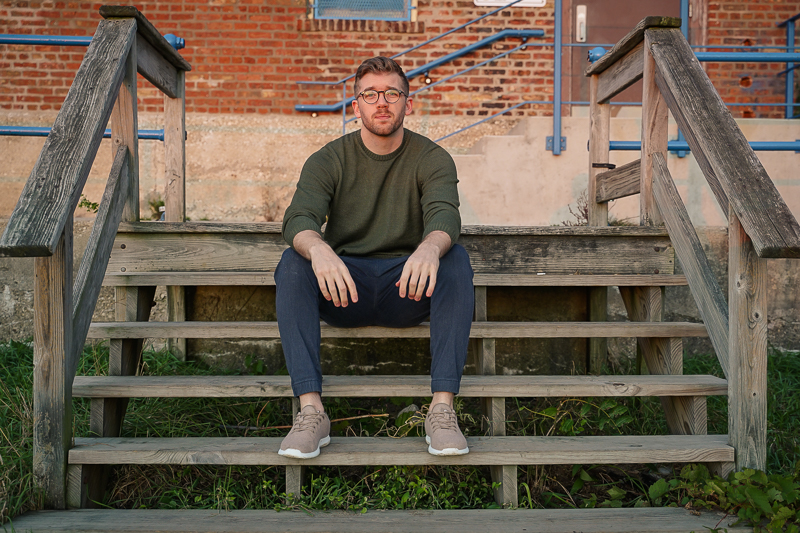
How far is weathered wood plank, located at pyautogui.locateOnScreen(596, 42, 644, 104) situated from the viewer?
2.50 m

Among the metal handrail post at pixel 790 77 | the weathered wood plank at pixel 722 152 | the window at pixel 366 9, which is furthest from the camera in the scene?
the window at pixel 366 9

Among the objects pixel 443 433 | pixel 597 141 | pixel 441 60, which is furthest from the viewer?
pixel 441 60

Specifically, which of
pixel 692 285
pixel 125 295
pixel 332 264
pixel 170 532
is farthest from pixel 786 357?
pixel 125 295

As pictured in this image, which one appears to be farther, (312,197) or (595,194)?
(595,194)

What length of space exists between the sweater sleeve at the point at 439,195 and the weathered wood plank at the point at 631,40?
3.23 ft

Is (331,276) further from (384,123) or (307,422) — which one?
(384,123)

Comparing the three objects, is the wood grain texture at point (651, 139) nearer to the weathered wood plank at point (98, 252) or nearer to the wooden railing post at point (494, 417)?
the wooden railing post at point (494, 417)

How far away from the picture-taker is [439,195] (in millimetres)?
2016

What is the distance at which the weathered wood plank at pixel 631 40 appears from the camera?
232cm

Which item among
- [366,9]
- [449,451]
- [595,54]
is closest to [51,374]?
[449,451]

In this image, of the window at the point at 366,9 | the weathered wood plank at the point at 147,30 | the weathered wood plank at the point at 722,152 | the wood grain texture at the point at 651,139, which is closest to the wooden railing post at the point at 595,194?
the wood grain texture at the point at 651,139

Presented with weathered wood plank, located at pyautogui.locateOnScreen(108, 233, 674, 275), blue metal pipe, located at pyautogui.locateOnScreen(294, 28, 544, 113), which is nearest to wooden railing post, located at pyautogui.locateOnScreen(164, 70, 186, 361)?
weathered wood plank, located at pyautogui.locateOnScreen(108, 233, 674, 275)

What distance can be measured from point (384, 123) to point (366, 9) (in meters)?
3.52

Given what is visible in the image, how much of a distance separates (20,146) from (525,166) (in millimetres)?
3752
